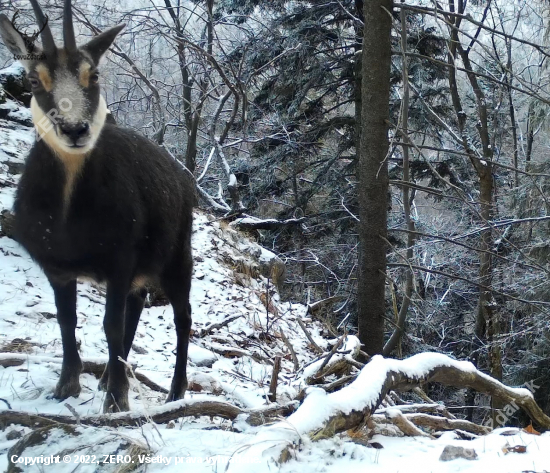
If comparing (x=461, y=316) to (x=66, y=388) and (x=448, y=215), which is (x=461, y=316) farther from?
(x=66, y=388)

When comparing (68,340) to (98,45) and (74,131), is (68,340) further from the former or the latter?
(98,45)

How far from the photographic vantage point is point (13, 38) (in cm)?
350

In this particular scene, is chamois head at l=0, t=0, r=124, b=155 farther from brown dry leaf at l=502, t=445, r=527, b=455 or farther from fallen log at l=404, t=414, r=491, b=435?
brown dry leaf at l=502, t=445, r=527, b=455

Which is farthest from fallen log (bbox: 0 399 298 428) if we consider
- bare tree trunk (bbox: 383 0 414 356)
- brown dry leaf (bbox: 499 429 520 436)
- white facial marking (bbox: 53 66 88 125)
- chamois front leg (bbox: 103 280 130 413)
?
bare tree trunk (bbox: 383 0 414 356)

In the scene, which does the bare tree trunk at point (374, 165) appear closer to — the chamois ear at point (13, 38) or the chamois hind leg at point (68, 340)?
the chamois hind leg at point (68, 340)

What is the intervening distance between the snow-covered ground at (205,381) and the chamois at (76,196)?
57 centimetres

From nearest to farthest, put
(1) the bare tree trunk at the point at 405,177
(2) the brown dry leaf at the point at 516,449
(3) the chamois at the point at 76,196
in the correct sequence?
(2) the brown dry leaf at the point at 516,449 < (3) the chamois at the point at 76,196 < (1) the bare tree trunk at the point at 405,177

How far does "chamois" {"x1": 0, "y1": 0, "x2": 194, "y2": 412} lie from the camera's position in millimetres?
3350

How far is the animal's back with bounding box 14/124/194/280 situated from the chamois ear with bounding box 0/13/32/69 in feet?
1.91

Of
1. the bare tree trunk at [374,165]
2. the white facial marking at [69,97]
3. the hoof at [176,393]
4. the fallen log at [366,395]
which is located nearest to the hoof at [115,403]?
the hoof at [176,393]

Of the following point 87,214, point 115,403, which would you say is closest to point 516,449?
point 115,403

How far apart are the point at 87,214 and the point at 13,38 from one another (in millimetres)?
1224

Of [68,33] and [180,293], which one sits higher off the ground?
[68,33]

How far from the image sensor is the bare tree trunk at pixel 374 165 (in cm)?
547
